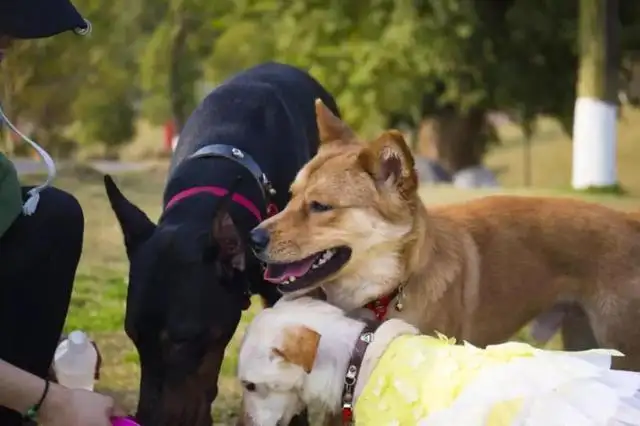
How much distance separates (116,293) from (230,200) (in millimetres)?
2453

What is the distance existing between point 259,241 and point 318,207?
253 millimetres

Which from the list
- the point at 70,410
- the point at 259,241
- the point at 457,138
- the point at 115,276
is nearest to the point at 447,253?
the point at 259,241

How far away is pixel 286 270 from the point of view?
10.6ft

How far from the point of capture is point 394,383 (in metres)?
2.66

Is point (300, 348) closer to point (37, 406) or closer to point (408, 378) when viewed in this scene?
point (408, 378)

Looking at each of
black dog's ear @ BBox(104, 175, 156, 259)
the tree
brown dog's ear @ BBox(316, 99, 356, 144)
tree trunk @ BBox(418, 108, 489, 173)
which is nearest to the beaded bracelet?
black dog's ear @ BBox(104, 175, 156, 259)

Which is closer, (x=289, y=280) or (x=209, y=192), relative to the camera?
(x=289, y=280)

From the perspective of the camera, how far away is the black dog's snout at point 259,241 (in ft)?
10.3

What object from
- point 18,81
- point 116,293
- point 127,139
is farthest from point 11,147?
point 116,293

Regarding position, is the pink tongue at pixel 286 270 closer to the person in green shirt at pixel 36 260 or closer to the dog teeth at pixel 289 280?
the dog teeth at pixel 289 280

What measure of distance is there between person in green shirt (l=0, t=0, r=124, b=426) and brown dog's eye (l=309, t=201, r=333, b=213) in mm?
751

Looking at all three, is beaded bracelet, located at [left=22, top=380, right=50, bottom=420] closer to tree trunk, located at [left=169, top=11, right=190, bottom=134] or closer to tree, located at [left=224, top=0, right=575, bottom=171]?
tree, located at [left=224, top=0, right=575, bottom=171]

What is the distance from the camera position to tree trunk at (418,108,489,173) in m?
14.7

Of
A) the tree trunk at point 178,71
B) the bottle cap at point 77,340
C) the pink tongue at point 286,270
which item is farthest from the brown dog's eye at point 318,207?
Result: the tree trunk at point 178,71
